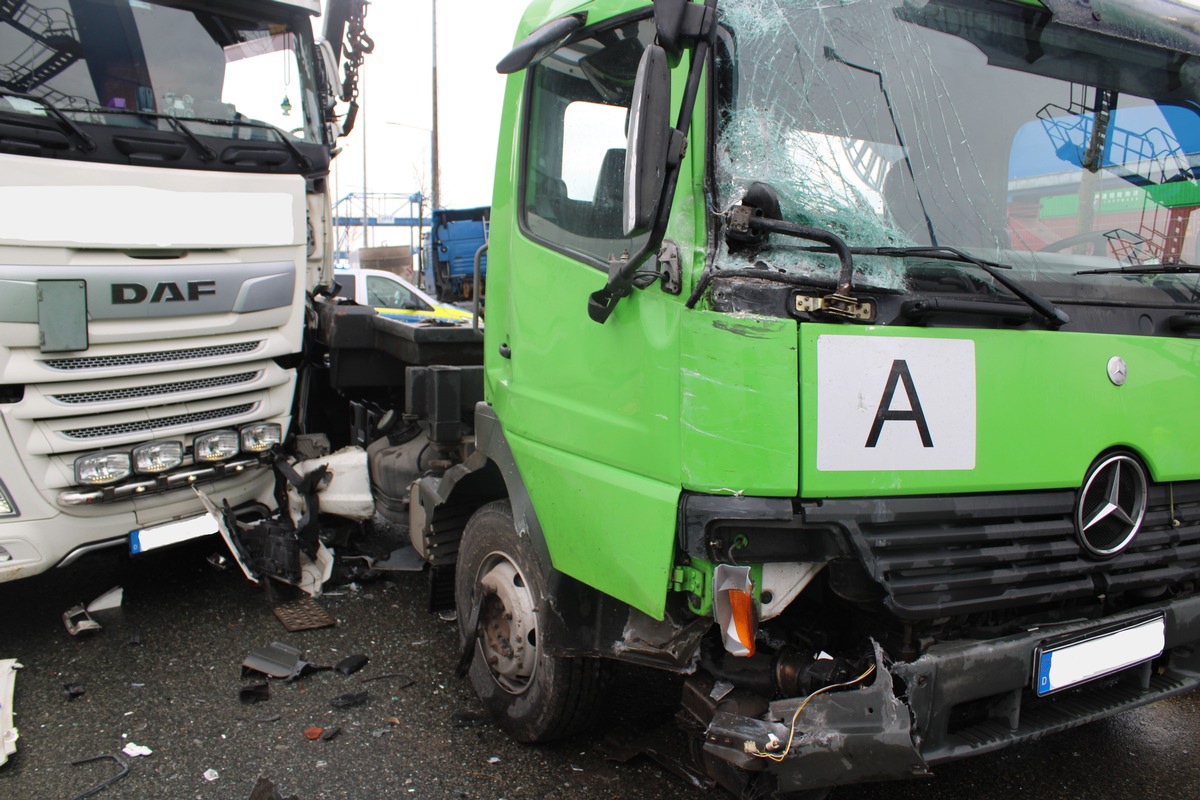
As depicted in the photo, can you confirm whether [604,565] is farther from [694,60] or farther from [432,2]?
[432,2]

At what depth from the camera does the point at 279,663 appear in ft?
13.3

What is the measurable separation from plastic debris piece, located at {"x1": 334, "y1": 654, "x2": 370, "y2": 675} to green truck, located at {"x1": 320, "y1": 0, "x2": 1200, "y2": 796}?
4.48 ft

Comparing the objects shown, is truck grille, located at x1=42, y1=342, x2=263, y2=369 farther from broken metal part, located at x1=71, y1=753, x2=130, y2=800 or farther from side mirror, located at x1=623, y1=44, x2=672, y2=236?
side mirror, located at x1=623, y1=44, x2=672, y2=236

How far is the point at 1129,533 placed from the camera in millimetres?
2570

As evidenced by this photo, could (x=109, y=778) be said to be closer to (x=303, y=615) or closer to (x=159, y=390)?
(x=303, y=615)

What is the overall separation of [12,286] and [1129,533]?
4.26 meters

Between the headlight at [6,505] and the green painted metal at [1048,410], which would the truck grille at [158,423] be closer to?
the headlight at [6,505]

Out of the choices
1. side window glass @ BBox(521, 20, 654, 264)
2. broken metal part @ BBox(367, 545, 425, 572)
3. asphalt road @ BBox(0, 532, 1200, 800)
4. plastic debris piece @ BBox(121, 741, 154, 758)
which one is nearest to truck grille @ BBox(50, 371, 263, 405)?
asphalt road @ BBox(0, 532, 1200, 800)

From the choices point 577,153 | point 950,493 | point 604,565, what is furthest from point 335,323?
point 950,493

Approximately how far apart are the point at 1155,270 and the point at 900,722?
1.63 metres

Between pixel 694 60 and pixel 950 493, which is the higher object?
pixel 694 60

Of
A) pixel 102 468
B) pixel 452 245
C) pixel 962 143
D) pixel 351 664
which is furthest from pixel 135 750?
pixel 452 245

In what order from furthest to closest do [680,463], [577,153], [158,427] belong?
1. [158,427]
2. [577,153]
3. [680,463]

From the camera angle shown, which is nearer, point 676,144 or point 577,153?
point 676,144
